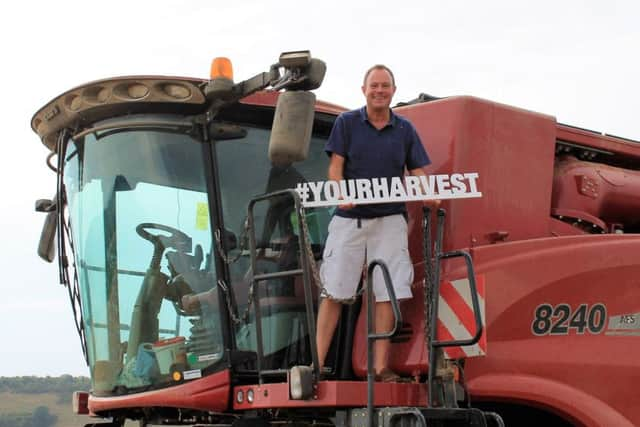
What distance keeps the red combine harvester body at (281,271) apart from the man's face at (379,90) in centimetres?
32

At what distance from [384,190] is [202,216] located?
107cm

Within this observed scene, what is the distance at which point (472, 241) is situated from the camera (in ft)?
19.1

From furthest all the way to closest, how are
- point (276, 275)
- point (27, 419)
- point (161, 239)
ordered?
point (27, 419)
point (161, 239)
point (276, 275)

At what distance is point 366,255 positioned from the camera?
5.61 metres

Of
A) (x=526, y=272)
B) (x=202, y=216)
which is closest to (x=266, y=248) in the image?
(x=202, y=216)

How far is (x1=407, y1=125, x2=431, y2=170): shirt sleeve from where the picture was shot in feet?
18.6

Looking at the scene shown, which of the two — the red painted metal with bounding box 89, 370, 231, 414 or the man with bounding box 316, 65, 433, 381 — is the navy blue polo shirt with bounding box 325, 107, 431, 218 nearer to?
the man with bounding box 316, 65, 433, 381

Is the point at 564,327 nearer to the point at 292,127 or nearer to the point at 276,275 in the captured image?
the point at 276,275

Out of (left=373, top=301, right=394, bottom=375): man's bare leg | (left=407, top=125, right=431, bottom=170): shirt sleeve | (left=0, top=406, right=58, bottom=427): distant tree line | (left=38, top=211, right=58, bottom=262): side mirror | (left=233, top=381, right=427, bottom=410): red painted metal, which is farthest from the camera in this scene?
(left=0, top=406, right=58, bottom=427): distant tree line

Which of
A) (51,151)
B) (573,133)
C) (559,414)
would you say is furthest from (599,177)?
(51,151)

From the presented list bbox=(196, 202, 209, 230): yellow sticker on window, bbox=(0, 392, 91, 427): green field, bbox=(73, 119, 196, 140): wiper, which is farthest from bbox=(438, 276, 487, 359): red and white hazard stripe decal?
bbox=(0, 392, 91, 427): green field

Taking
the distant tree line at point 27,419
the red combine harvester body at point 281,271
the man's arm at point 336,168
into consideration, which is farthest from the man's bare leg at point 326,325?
the distant tree line at point 27,419

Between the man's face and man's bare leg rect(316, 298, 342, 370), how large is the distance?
3.60 feet

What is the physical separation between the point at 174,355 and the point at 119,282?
60 centimetres
